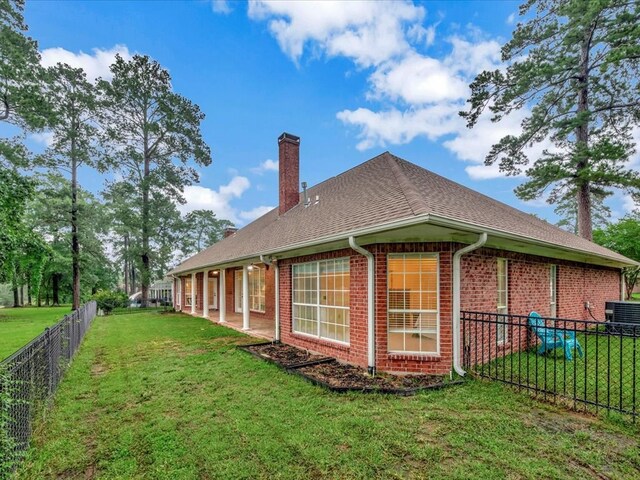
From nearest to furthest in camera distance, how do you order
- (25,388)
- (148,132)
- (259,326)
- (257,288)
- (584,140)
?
1. (25,388)
2. (259,326)
3. (257,288)
4. (584,140)
5. (148,132)

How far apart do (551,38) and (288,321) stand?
1789 centimetres

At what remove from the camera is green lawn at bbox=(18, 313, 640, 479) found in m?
3.13

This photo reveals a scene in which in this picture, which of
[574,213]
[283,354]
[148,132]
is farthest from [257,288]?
[574,213]

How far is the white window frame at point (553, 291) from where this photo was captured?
9.21 meters

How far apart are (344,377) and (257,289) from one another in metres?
10.8

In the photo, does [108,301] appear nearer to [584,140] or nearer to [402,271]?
[402,271]

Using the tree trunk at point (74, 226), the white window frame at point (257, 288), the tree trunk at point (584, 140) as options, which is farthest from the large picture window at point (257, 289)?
the tree trunk at point (584, 140)

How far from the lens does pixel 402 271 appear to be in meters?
6.10

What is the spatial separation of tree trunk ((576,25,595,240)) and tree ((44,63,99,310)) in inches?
1109

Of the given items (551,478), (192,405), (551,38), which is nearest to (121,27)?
(192,405)

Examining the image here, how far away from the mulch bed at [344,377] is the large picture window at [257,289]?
7.90 meters

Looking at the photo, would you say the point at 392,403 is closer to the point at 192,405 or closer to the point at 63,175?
the point at 192,405

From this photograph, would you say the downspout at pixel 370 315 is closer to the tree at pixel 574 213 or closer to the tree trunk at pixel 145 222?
the tree trunk at pixel 145 222

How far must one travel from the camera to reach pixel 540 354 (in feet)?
24.7
